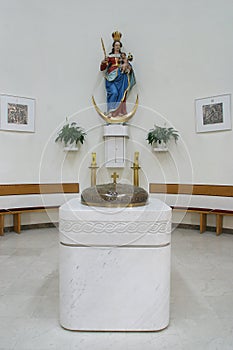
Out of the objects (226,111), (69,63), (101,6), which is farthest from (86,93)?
(226,111)

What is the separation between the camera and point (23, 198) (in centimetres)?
480

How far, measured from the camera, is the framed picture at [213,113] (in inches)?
185

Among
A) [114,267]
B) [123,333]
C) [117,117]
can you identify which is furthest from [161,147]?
[123,333]

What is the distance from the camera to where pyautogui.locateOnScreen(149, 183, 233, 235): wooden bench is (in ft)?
14.8

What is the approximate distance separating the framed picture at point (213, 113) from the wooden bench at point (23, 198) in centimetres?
224

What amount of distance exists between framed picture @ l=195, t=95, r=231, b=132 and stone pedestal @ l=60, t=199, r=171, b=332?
3.39 metres

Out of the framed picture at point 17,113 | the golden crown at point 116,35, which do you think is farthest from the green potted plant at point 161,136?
the framed picture at point 17,113

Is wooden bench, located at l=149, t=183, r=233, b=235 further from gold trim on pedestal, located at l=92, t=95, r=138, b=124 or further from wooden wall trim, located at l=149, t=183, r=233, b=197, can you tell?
gold trim on pedestal, located at l=92, t=95, r=138, b=124

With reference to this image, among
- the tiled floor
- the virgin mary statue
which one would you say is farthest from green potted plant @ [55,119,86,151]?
the tiled floor

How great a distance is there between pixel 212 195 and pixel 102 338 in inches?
137

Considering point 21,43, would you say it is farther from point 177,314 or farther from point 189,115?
point 177,314

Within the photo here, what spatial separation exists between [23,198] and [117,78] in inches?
97.3

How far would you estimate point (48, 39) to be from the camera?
5.11 metres

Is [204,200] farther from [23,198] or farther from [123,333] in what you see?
[123,333]
